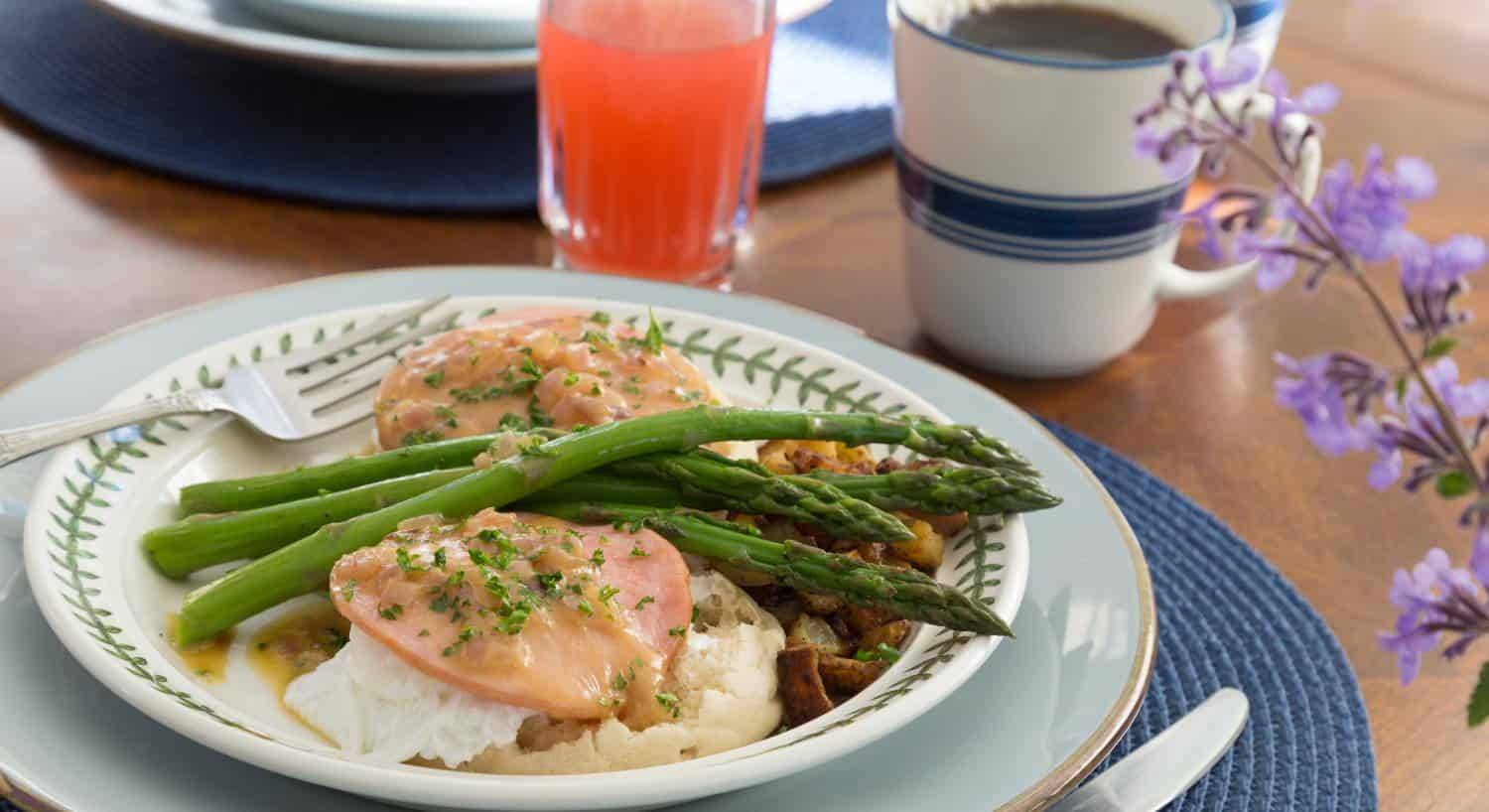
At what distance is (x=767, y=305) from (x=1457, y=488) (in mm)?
1429

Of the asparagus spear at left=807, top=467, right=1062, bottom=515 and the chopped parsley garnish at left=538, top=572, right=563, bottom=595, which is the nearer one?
the chopped parsley garnish at left=538, top=572, right=563, bottom=595

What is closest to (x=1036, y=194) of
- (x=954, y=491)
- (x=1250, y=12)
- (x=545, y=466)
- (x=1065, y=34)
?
(x=1065, y=34)

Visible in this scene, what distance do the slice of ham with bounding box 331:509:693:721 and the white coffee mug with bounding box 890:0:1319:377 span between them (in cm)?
94

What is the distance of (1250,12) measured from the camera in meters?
2.55

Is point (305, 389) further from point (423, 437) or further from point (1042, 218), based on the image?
point (1042, 218)

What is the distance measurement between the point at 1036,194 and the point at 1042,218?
1.6 inches

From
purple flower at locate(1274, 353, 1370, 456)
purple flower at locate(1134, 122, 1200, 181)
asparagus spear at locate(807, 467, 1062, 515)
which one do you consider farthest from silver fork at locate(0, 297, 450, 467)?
purple flower at locate(1274, 353, 1370, 456)

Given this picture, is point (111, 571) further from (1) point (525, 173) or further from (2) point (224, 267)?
(1) point (525, 173)

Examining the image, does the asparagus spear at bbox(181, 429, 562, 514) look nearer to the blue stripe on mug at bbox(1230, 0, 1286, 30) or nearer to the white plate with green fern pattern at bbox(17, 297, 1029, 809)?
the white plate with green fern pattern at bbox(17, 297, 1029, 809)

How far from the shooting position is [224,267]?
2.48m

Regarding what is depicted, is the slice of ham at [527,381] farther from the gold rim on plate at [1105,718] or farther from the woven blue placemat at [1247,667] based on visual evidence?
the woven blue placemat at [1247,667]

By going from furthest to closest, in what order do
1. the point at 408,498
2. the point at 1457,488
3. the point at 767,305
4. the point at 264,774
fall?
the point at 767,305 → the point at 408,498 → the point at 264,774 → the point at 1457,488

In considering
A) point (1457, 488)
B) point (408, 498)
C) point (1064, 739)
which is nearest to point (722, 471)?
point (408, 498)

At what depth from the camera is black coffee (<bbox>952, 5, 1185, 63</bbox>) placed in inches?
91.7
